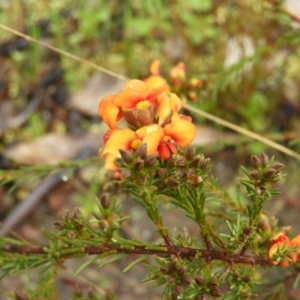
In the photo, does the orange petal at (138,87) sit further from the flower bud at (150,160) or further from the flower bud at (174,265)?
the flower bud at (174,265)

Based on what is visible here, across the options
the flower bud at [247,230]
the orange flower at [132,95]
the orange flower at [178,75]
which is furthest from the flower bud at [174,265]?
the orange flower at [178,75]

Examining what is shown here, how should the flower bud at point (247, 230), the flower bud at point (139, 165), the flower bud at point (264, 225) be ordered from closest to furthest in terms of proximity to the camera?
the flower bud at point (139, 165), the flower bud at point (247, 230), the flower bud at point (264, 225)

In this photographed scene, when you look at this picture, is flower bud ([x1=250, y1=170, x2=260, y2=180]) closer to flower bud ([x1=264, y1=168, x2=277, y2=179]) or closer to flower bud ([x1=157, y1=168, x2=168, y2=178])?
flower bud ([x1=264, y1=168, x2=277, y2=179])

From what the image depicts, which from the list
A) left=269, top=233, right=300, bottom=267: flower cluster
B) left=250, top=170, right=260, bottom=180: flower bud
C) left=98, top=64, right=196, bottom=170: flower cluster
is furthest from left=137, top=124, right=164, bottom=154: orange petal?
left=269, top=233, right=300, bottom=267: flower cluster

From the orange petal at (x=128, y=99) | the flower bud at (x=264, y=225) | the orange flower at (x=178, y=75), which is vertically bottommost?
the flower bud at (x=264, y=225)

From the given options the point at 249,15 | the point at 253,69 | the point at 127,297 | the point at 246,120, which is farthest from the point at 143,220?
the point at 249,15

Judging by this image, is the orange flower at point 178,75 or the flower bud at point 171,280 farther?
the orange flower at point 178,75

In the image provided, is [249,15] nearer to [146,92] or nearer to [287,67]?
[287,67]
